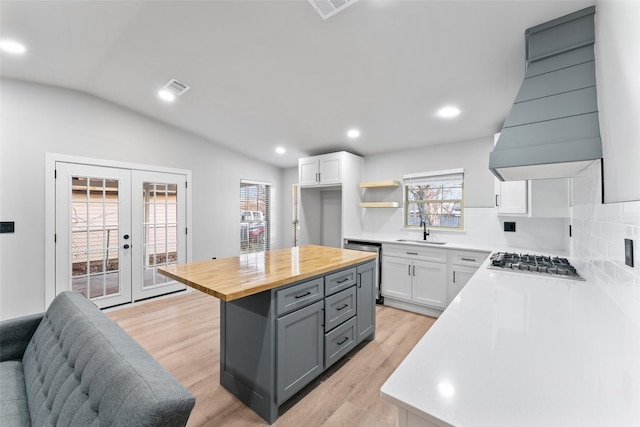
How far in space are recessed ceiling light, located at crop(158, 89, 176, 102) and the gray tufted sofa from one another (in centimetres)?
258

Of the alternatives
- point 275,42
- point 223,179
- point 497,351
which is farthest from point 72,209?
point 497,351

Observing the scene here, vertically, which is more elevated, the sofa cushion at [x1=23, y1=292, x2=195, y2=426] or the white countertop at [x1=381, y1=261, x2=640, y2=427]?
the white countertop at [x1=381, y1=261, x2=640, y2=427]

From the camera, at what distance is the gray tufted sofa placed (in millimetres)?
730

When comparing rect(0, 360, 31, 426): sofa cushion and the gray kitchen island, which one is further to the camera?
the gray kitchen island

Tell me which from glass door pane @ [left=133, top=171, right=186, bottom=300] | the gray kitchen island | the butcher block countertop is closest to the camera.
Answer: the butcher block countertop

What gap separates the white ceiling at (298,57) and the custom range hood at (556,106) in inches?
4.8

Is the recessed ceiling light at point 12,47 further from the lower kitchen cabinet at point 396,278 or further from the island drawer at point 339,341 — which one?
the lower kitchen cabinet at point 396,278

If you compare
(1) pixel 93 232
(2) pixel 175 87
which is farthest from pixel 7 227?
(2) pixel 175 87

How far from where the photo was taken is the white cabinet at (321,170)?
4180mm

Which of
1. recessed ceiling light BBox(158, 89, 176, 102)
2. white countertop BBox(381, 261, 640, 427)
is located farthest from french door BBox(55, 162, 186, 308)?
white countertop BBox(381, 261, 640, 427)

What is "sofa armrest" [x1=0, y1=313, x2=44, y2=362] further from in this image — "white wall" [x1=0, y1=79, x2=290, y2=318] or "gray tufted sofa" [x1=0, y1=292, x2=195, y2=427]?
"white wall" [x1=0, y1=79, x2=290, y2=318]

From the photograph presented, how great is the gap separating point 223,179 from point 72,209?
210 centimetres

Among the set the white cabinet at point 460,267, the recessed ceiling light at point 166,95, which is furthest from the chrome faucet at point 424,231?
the recessed ceiling light at point 166,95

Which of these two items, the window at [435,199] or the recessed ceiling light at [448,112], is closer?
the recessed ceiling light at [448,112]
